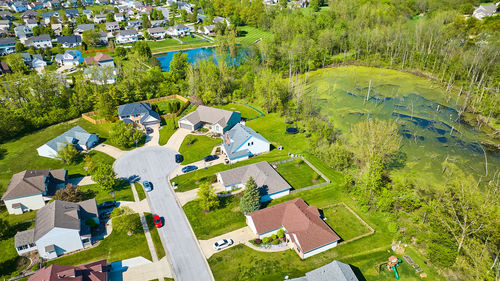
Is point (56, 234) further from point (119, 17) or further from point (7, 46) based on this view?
point (119, 17)

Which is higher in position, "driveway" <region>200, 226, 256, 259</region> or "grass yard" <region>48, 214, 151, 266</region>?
"grass yard" <region>48, 214, 151, 266</region>

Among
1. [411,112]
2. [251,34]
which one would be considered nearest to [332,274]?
[411,112]

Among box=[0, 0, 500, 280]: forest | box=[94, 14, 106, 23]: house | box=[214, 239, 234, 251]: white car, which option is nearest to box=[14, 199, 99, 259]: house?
box=[214, 239, 234, 251]: white car

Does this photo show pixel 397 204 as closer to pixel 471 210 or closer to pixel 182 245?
pixel 471 210

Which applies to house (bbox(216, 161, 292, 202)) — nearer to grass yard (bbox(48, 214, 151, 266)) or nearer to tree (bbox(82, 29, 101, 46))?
grass yard (bbox(48, 214, 151, 266))

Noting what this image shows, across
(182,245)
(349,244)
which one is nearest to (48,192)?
(182,245)

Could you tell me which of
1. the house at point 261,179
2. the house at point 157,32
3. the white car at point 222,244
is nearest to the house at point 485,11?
the house at point 261,179
